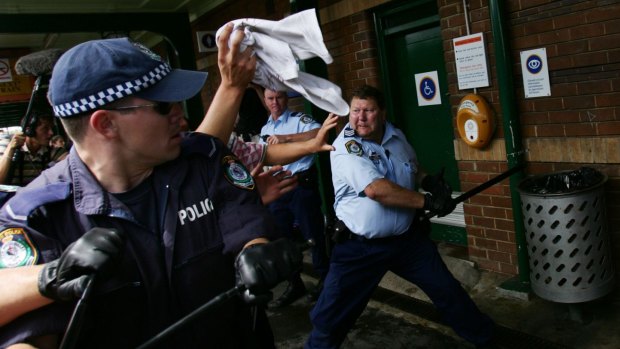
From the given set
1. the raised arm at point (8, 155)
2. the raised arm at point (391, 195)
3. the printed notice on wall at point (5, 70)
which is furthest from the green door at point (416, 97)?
the printed notice on wall at point (5, 70)

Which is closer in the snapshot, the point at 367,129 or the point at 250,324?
the point at 250,324

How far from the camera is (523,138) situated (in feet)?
13.1

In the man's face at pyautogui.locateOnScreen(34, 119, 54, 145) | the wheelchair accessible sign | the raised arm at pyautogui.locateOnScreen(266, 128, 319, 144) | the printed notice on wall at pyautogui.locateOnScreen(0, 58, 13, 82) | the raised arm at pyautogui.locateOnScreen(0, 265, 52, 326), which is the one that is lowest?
the raised arm at pyautogui.locateOnScreen(0, 265, 52, 326)

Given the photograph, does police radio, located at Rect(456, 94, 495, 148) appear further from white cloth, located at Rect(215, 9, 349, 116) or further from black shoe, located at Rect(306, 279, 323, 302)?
white cloth, located at Rect(215, 9, 349, 116)

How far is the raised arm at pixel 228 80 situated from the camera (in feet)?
6.81

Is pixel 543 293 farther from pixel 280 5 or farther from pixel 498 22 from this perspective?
pixel 280 5

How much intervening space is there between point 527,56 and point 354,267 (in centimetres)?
200

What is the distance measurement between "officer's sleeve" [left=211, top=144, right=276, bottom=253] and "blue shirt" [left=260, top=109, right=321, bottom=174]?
309 cm

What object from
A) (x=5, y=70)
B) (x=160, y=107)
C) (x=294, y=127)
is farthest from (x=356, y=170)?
(x=5, y=70)

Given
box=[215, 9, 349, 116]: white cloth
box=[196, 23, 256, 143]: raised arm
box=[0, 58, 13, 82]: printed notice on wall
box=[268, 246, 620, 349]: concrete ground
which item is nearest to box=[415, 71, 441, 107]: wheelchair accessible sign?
box=[268, 246, 620, 349]: concrete ground

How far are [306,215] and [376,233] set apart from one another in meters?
1.66

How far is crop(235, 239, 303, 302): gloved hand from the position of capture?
58.2 inches

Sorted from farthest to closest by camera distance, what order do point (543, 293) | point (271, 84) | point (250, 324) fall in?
1. point (543, 293)
2. point (271, 84)
3. point (250, 324)

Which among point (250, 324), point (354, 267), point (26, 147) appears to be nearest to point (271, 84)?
point (250, 324)
